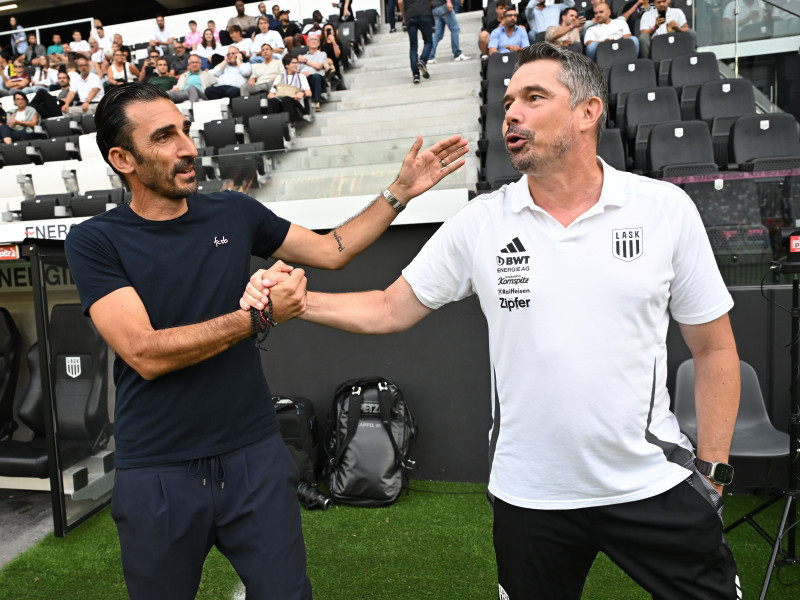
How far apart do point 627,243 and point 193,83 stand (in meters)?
9.67

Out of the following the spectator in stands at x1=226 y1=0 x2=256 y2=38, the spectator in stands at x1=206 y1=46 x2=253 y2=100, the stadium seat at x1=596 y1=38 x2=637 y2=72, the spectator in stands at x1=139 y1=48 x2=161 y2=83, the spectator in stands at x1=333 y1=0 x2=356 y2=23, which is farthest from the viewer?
the spectator in stands at x1=226 y1=0 x2=256 y2=38

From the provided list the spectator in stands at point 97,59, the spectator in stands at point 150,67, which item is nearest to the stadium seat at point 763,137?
the spectator in stands at point 150,67

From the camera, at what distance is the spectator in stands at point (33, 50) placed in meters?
13.3

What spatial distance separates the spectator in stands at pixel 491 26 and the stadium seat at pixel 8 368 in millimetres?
6865

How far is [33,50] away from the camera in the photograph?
13828 millimetres

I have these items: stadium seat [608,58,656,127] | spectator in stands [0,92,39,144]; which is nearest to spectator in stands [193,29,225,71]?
spectator in stands [0,92,39,144]

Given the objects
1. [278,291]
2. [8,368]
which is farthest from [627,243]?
[8,368]

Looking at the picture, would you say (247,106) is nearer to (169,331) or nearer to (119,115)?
(119,115)

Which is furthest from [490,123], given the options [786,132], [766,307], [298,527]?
[298,527]

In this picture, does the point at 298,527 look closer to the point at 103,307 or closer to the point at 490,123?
the point at 103,307

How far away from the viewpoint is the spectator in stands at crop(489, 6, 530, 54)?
8227mm

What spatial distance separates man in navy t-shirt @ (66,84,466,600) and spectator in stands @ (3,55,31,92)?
12568mm

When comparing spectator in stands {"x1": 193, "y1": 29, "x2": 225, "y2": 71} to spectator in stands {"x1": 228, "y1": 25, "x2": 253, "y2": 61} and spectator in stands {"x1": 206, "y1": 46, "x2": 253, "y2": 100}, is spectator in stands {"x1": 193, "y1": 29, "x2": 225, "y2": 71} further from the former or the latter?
spectator in stands {"x1": 206, "y1": 46, "x2": 253, "y2": 100}

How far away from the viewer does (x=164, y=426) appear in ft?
5.26
